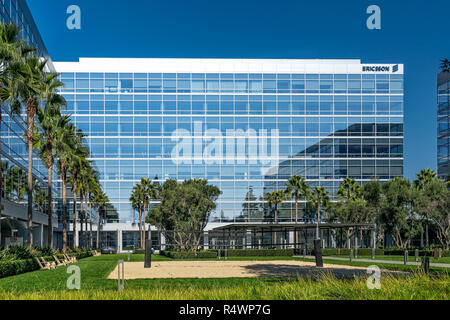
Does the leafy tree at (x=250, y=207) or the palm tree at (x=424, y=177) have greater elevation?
the palm tree at (x=424, y=177)

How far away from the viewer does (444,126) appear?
297ft

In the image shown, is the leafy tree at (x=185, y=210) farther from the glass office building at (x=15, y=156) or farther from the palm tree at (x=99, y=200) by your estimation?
the palm tree at (x=99, y=200)

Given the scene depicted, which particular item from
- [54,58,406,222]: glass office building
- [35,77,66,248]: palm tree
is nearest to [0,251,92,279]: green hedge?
[35,77,66,248]: palm tree

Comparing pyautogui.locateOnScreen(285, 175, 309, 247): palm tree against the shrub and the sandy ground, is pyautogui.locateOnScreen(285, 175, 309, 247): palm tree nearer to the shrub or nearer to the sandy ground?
the sandy ground

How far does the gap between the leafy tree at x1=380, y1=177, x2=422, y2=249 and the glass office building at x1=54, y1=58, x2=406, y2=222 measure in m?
25.5

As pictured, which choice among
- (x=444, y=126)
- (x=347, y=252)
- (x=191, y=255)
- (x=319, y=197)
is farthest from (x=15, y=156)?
(x=444, y=126)

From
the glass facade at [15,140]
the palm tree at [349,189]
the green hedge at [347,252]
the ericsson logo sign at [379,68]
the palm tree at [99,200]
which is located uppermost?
the ericsson logo sign at [379,68]

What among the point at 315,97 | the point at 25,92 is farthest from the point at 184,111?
the point at 25,92

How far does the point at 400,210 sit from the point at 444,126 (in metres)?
32.7

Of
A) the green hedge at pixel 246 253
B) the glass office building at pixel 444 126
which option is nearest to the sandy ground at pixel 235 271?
the green hedge at pixel 246 253

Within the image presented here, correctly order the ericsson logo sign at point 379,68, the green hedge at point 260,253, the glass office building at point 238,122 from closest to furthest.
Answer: the green hedge at point 260,253
the glass office building at point 238,122
the ericsson logo sign at point 379,68

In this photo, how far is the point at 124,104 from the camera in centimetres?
9200

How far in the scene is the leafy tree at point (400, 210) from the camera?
212ft

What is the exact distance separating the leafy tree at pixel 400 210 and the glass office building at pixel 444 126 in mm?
26962
